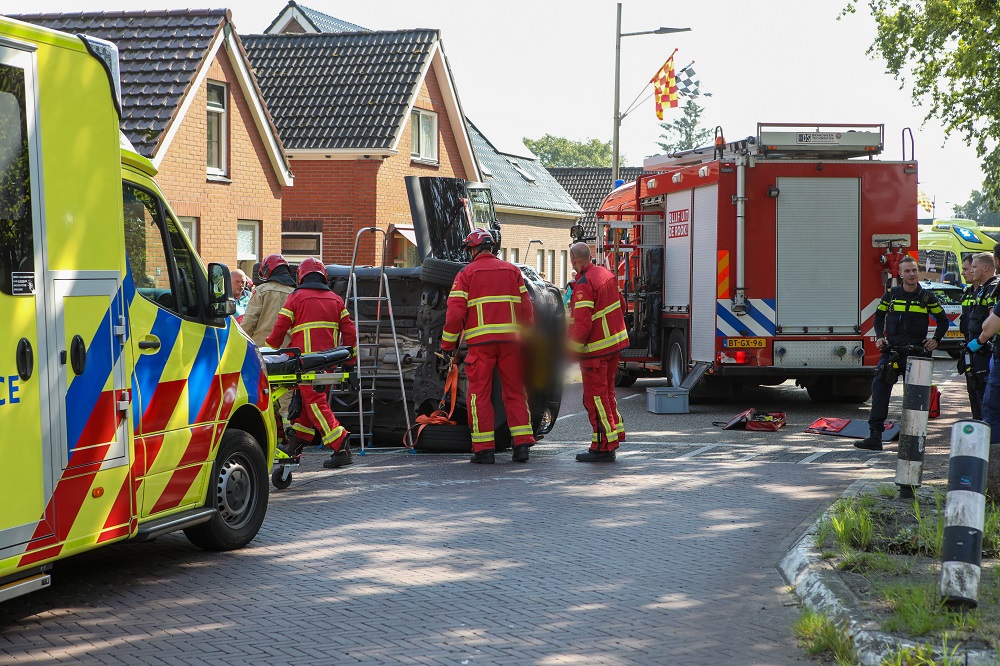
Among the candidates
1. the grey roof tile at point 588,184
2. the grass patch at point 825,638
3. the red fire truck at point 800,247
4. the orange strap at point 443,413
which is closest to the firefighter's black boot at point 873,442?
the red fire truck at point 800,247

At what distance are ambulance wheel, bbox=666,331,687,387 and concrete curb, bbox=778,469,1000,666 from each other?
831cm

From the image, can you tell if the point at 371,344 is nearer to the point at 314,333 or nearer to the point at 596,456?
the point at 314,333

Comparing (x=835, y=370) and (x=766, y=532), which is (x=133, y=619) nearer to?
(x=766, y=532)

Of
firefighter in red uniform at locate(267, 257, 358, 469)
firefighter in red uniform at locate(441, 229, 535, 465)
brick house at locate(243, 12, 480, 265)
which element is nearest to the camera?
firefighter in red uniform at locate(267, 257, 358, 469)

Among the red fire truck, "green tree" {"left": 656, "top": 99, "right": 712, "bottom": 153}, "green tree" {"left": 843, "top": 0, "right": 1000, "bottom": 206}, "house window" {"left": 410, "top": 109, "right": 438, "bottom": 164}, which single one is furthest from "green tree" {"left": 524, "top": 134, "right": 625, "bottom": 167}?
the red fire truck

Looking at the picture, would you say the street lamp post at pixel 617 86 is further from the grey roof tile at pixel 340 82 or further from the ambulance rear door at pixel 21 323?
the ambulance rear door at pixel 21 323

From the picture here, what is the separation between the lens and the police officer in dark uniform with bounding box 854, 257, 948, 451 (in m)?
11.8

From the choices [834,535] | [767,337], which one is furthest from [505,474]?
[767,337]

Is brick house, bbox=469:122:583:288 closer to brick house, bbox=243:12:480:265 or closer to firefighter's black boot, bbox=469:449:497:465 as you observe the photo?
brick house, bbox=243:12:480:265

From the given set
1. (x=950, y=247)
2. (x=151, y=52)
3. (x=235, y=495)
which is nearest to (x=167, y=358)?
(x=235, y=495)

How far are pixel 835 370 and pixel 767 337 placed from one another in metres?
0.93

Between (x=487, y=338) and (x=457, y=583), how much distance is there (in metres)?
4.38

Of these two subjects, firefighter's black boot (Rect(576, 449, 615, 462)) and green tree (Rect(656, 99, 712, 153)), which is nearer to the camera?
firefighter's black boot (Rect(576, 449, 615, 462))

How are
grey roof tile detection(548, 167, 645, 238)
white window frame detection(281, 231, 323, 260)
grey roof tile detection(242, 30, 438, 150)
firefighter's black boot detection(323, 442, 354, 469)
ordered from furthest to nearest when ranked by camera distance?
grey roof tile detection(548, 167, 645, 238), grey roof tile detection(242, 30, 438, 150), white window frame detection(281, 231, 323, 260), firefighter's black boot detection(323, 442, 354, 469)
